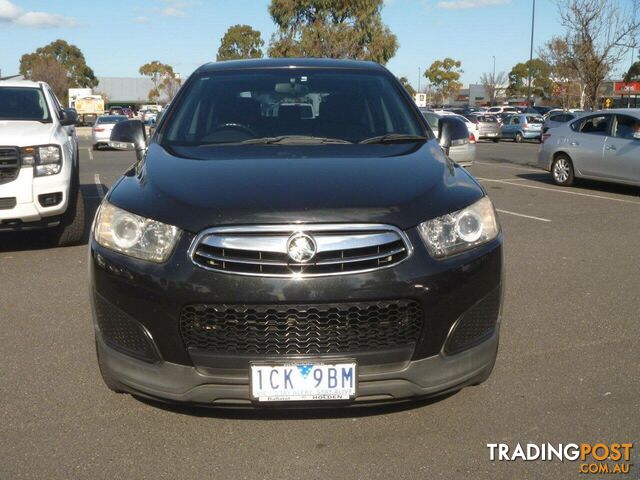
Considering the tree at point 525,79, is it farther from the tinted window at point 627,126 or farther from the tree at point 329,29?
the tinted window at point 627,126

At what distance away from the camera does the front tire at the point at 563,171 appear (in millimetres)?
14266

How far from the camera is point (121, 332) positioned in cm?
319

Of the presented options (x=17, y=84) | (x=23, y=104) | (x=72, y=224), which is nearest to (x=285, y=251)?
(x=72, y=224)

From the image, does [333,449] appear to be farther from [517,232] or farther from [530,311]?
[517,232]

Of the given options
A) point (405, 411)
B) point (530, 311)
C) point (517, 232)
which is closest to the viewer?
point (405, 411)

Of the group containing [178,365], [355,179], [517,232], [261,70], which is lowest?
[517,232]

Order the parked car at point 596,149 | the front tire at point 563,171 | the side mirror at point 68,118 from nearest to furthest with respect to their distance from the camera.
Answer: the side mirror at point 68,118, the parked car at point 596,149, the front tire at point 563,171

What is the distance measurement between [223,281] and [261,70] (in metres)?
2.32

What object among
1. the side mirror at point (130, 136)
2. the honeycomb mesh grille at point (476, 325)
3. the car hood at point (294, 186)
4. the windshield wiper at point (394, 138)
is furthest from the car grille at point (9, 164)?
the honeycomb mesh grille at point (476, 325)

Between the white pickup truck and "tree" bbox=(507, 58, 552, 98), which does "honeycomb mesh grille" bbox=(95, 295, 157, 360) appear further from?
"tree" bbox=(507, 58, 552, 98)

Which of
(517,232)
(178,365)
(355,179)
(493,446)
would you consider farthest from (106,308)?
(517,232)

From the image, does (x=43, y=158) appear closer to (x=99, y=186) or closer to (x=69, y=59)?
(x=99, y=186)

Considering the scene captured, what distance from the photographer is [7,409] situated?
3738 millimetres

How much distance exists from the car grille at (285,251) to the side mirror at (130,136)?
6.29 feet
